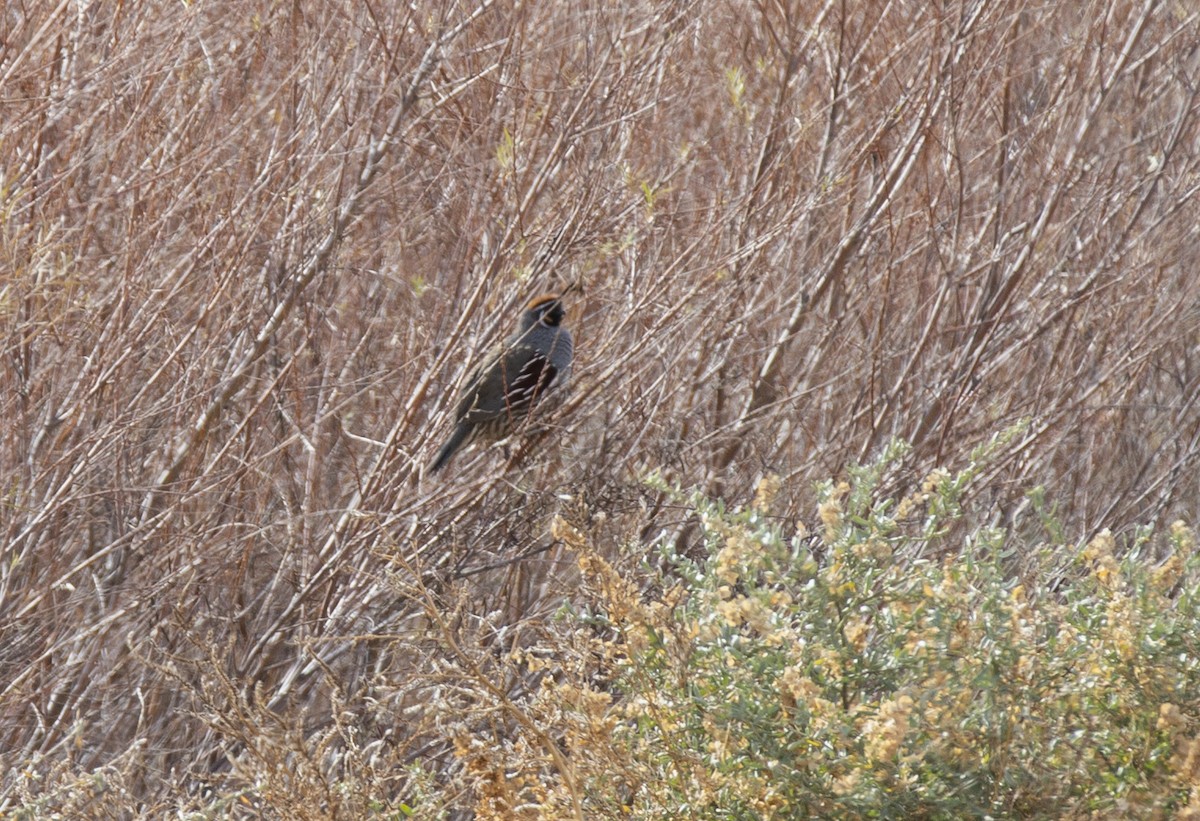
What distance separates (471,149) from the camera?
5062 millimetres

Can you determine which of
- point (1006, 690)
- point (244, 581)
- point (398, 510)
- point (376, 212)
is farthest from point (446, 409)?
point (1006, 690)

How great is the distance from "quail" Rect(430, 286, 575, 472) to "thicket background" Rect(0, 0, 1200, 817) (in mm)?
123

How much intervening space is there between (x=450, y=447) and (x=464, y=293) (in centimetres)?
57

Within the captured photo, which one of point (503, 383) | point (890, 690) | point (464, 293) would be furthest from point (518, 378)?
point (890, 690)

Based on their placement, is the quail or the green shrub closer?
the green shrub

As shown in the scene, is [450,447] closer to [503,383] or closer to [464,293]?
[503,383]

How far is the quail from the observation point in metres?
4.81

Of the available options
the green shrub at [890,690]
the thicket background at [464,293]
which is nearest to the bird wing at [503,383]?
the thicket background at [464,293]

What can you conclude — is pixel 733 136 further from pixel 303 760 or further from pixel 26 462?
pixel 303 760

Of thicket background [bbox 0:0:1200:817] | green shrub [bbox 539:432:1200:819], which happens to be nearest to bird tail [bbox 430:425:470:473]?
thicket background [bbox 0:0:1200:817]

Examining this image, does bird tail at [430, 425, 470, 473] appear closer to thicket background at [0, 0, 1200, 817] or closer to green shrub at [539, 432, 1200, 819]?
thicket background at [0, 0, 1200, 817]

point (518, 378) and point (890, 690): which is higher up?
point (890, 690)

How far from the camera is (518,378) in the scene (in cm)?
513

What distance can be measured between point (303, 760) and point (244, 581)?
218 centimetres
